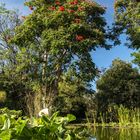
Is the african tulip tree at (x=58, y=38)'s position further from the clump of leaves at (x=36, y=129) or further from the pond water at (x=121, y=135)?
the clump of leaves at (x=36, y=129)

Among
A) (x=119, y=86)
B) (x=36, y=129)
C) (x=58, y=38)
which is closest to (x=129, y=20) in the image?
(x=58, y=38)

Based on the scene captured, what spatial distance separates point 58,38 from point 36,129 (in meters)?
17.1

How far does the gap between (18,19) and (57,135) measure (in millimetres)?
25514

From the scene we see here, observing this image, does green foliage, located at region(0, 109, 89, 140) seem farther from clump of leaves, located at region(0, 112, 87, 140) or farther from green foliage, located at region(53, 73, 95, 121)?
green foliage, located at region(53, 73, 95, 121)

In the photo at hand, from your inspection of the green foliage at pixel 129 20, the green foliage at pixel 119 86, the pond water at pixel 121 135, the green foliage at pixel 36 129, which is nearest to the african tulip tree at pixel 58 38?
Answer: the green foliage at pixel 129 20

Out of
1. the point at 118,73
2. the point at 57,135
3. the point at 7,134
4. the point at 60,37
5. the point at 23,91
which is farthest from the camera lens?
the point at 118,73

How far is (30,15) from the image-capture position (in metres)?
20.2

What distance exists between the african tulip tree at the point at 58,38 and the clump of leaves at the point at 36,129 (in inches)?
650

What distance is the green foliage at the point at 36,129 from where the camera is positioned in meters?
1.65

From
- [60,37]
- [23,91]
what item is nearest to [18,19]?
[23,91]

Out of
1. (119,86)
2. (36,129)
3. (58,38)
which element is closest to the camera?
(36,129)

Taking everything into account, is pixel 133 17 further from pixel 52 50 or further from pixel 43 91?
pixel 43 91

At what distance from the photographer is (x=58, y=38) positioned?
1875cm

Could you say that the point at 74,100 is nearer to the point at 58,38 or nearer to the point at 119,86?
the point at 119,86
